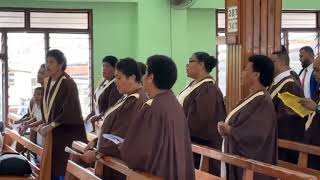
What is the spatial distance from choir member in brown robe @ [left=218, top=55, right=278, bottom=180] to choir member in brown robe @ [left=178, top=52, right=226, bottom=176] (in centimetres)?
74

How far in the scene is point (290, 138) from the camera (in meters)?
5.05

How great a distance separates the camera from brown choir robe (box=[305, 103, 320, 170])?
4.58 metres

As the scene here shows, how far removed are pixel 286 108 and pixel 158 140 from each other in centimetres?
213

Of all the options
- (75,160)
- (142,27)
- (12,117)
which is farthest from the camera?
(142,27)

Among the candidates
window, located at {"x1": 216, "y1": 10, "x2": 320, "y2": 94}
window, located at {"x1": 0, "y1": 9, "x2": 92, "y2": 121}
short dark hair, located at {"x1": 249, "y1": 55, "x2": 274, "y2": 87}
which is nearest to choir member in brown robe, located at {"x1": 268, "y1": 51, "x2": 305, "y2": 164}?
short dark hair, located at {"x1": 249, "y1": 55, "x2": 274, "y2": 87}

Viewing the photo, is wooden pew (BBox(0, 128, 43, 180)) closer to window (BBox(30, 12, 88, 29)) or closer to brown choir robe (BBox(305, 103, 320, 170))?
brown choir robe (BBox(305, 103, 320, 170))

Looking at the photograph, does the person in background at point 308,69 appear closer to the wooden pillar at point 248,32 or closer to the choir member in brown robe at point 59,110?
the wooden pillar at point 248,32

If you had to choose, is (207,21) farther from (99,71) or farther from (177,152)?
(177,152)

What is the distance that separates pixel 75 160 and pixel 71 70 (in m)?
5.43

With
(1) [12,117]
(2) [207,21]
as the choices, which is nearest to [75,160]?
(1) [12,117]

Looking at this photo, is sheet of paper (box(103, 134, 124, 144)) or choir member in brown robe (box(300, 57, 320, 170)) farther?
choir member in brown robe (box(300, 57, 320, 170))

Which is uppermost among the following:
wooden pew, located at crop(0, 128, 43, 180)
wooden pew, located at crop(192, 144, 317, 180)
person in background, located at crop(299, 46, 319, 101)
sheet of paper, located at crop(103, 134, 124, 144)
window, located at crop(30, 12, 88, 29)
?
window, located at crop(30, 12, 88, 29)

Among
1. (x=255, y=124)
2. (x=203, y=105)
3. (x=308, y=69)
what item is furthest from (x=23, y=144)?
(x=308, y=69)

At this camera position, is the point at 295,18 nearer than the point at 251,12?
No
